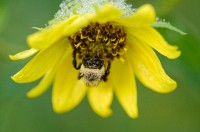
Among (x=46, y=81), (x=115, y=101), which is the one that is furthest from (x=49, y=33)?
(x=115, y=101)

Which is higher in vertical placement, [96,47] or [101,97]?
[96,47]

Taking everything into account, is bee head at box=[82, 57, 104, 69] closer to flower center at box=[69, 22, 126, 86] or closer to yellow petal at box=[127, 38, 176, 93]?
flower center at box=[69, 22, 126, 86]

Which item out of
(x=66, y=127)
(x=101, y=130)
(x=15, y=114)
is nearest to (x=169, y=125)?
(x=101, y=130)

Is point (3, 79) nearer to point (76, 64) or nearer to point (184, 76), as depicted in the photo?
point (76, 64)

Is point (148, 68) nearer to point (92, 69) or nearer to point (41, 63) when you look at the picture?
point (92, 69)

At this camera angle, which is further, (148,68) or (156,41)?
(148,68)

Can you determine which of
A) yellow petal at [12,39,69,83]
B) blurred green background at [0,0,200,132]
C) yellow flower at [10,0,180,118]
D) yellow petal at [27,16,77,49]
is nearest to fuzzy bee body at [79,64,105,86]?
yellow flower at [10,0,180,118]

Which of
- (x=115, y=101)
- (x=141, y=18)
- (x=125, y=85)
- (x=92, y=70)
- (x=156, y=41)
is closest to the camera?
(x=141, y=18)
